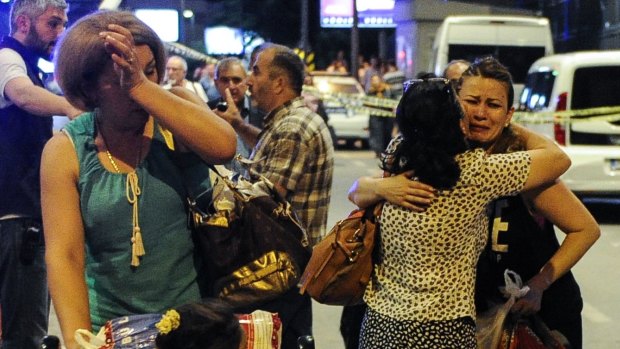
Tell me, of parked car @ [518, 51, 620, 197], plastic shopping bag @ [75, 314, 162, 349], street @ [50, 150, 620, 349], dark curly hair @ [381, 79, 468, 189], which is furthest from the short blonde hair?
parked car @ [518, 51, 620, 197]

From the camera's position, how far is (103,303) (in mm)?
3090

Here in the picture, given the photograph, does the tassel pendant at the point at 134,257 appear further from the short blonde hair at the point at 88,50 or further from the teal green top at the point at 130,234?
the short blonde hair at the point at 88,50

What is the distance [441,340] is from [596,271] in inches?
294

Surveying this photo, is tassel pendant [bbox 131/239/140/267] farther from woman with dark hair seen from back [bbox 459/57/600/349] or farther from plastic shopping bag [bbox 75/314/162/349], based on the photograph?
woman with dark hair seen from back [bbox 459/57/600/349]

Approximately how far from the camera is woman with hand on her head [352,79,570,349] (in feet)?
11.7

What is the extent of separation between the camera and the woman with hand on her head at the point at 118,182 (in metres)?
2.95

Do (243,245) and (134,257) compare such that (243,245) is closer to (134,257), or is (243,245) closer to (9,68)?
(134,257)

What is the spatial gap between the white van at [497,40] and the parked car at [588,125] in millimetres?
9359

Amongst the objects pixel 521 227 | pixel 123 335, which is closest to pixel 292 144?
pixel 521 227

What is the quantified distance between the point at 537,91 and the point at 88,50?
1289 centimetres

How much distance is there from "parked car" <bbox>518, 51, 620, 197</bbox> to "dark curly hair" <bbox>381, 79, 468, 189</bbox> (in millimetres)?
10380

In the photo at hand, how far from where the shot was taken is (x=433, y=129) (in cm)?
353

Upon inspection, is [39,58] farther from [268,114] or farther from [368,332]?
[368,332]

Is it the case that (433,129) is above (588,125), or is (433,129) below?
above
